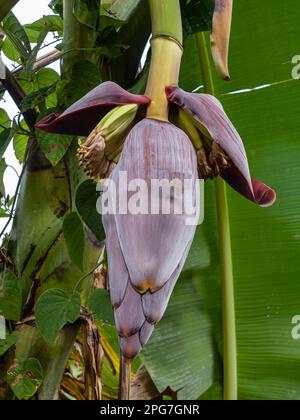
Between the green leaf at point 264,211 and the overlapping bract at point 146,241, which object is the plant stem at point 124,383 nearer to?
the green leaf at point 264,211

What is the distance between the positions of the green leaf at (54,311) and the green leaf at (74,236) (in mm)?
34

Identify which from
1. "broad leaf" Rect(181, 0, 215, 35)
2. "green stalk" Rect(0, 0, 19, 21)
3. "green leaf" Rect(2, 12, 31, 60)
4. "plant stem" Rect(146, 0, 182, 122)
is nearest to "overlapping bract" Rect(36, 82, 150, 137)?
"plant stem" Rect(146, 0, 182, 122)

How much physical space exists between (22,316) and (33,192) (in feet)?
0.40

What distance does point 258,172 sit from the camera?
2.22ft

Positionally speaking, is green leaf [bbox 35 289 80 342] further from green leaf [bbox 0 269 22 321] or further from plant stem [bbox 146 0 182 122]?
plant stem [bbox 146 0 182 122]

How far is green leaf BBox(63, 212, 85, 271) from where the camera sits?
0.53m

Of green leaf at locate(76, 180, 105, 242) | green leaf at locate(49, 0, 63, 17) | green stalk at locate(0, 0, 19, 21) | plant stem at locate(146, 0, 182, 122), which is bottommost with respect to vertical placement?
plant stem at locate(146, 0, 182, 122)

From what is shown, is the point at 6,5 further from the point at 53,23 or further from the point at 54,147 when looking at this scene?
the point at 53,23

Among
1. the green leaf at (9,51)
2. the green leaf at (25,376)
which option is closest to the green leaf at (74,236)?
the green leaf at (25,376)

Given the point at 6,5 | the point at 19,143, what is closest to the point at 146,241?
the point at 6,5

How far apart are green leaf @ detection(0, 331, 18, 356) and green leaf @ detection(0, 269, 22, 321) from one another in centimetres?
2

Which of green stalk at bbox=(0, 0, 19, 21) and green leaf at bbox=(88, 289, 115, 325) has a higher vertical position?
green stalk at bbox=(0, 0, 19, 21)

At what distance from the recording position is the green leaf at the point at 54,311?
50cm

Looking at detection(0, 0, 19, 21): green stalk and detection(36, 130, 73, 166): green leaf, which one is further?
detection(36, 130, 73, 166): green leaf
